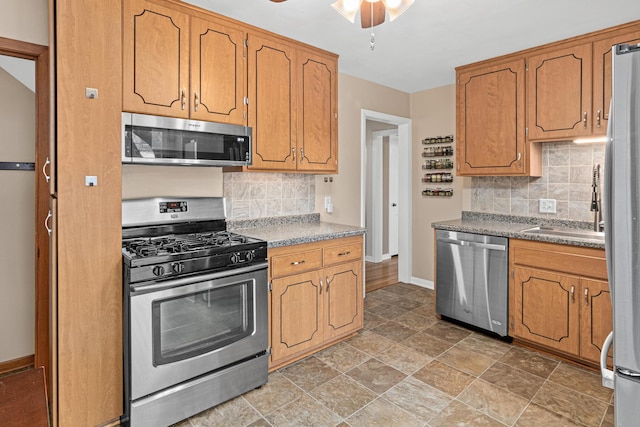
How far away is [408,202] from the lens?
181 inches

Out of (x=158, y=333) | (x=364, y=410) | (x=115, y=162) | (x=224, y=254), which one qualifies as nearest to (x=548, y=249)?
(x=364, y=410)

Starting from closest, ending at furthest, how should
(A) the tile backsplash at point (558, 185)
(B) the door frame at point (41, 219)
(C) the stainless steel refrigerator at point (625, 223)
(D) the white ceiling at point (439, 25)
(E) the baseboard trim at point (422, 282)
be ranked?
(C) the stainless steel refrigerator at point (625, 223), (B) the door frame at point (41, 219), (D) the white ceiling at point (439, 25), (A) the tile backsplash at point (558, 185), (E) the baseboard trim at point (422, 282)

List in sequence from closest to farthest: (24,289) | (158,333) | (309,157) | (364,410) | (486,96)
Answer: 1. (158,333)
2. (364,410)
3. (24,289)
4. (309,157)
5. (486,96)

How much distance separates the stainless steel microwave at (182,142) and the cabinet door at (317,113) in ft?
1.90

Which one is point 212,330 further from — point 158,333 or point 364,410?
point 364,410

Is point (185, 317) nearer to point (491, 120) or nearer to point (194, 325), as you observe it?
point (194, 325)

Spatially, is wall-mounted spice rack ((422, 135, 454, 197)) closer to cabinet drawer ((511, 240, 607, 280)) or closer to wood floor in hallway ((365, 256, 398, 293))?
wood floor in hallway ((365, 256, 398, 293))

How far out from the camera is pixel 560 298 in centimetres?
265

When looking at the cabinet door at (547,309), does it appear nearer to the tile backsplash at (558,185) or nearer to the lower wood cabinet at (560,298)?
the lower wood cabinet at (560,298)

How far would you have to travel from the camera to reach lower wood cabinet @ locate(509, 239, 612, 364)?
2471 mm

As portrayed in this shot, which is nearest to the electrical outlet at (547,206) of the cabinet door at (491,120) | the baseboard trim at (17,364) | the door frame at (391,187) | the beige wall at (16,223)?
the cabinet door at (491,120)

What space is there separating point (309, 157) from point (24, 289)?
2.30m

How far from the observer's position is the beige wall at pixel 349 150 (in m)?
3.79

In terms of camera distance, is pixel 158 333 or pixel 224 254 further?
pixel 224 254
